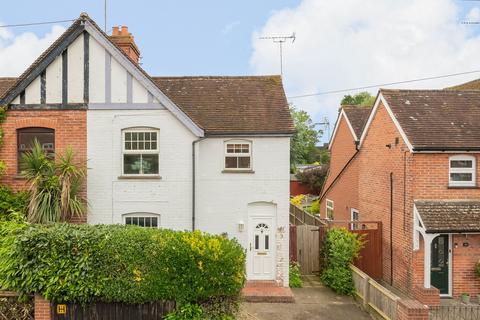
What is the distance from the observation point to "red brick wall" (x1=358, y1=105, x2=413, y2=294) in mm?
13875

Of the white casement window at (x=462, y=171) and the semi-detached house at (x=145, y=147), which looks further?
the white casement window at (x=462, y=171)

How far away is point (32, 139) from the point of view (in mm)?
12812

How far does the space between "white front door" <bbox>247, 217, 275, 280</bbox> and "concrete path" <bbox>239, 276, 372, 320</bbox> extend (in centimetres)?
129

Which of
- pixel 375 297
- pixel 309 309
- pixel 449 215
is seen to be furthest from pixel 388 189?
pixel 309 309

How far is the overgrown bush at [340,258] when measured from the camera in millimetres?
13633

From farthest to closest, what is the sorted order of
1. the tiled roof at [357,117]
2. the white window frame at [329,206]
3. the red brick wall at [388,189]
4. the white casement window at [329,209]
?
the white casement window at [329,209] < the white window frame at [329,206] < the tiled roof at [357,117] < the red brick wall at [388,189]

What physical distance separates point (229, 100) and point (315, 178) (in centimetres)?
2332

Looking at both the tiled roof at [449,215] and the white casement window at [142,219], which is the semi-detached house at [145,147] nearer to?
the white casement window at [142,219]

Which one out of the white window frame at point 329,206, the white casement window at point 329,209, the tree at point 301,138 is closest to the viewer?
the white window frame at point 329,206

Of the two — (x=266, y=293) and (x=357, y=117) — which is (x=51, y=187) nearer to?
(x=266, y=293)

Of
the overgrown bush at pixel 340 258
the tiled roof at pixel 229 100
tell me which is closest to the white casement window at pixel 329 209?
the overgrown bush at pixel 340 258

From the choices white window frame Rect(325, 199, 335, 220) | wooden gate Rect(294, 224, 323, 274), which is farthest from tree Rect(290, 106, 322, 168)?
wooden gate Rect(294, 224, 323, 274)

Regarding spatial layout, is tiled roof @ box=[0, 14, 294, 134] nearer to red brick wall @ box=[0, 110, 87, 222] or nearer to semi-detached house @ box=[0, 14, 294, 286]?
semi-detached house @ box=[0, 14, 294, 286]

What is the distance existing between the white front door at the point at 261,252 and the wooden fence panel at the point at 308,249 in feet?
7.70
